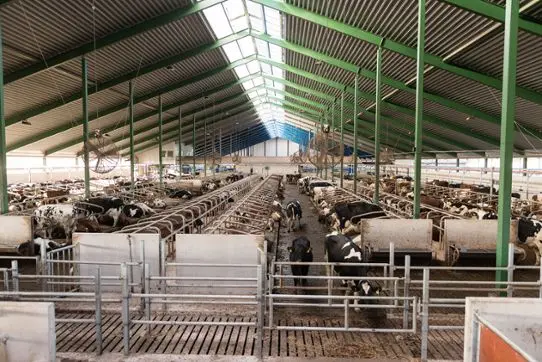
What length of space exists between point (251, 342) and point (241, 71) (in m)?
28.6

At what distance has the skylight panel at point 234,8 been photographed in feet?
62.4

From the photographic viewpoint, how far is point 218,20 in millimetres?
20328

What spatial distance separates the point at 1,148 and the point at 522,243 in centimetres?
1439

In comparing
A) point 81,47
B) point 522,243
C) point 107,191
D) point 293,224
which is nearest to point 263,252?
point 522,243

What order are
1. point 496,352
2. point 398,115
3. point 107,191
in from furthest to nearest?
1. point 398,115
2. point 107,191
3. point 496,352

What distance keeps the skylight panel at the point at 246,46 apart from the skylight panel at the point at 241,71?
334 cm

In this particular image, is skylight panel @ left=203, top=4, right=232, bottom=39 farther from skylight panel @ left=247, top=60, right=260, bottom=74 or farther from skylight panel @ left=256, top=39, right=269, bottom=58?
skylight panel @ left=247, top=60, right=260, bottom=74

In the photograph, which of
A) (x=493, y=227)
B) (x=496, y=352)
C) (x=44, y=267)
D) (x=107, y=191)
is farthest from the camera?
(x=107, y=191)

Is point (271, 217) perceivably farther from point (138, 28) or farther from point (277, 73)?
point (277, 73)

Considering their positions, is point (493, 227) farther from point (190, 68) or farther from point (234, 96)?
point (234, 96)

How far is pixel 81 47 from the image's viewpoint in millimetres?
17297

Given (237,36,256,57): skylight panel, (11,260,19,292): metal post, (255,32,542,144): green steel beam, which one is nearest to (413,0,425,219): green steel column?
(11,260,19,292): metal post

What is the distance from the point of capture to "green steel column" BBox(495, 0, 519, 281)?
7285 millimetres

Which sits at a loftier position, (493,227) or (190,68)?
(190,68)
